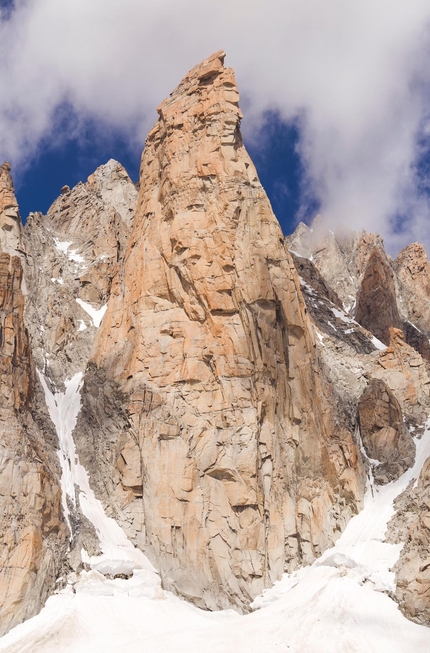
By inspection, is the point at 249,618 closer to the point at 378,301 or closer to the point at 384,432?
the point at 384,432

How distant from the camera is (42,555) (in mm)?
24422

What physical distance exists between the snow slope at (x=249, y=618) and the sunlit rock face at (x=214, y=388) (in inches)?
62.7

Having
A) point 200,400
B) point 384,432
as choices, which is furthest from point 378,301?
point 200,400

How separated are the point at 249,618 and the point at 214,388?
1043cm

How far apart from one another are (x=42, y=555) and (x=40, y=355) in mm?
14085

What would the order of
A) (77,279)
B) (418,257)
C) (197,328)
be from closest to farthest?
(197,328) → (77,279) → (418,257)

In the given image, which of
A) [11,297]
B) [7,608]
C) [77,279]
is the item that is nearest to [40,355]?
[11,297]

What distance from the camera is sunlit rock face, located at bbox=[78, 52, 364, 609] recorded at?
1112 inches

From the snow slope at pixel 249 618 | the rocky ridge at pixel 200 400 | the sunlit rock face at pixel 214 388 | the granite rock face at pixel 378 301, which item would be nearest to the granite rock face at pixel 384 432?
the rocky ridge at pixel 200 400

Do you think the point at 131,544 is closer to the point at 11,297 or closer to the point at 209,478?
the point at 209,478

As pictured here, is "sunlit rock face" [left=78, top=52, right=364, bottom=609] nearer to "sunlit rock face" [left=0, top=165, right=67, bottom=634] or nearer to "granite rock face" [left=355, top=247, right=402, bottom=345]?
"sunlit rock face" [left=0, top=165, right=67, bottom=634]

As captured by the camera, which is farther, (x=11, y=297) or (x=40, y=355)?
(x=40, y=355)

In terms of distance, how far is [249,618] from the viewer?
2453 centimetres

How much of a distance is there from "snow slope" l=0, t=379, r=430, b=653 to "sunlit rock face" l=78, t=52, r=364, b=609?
5.22 ft
